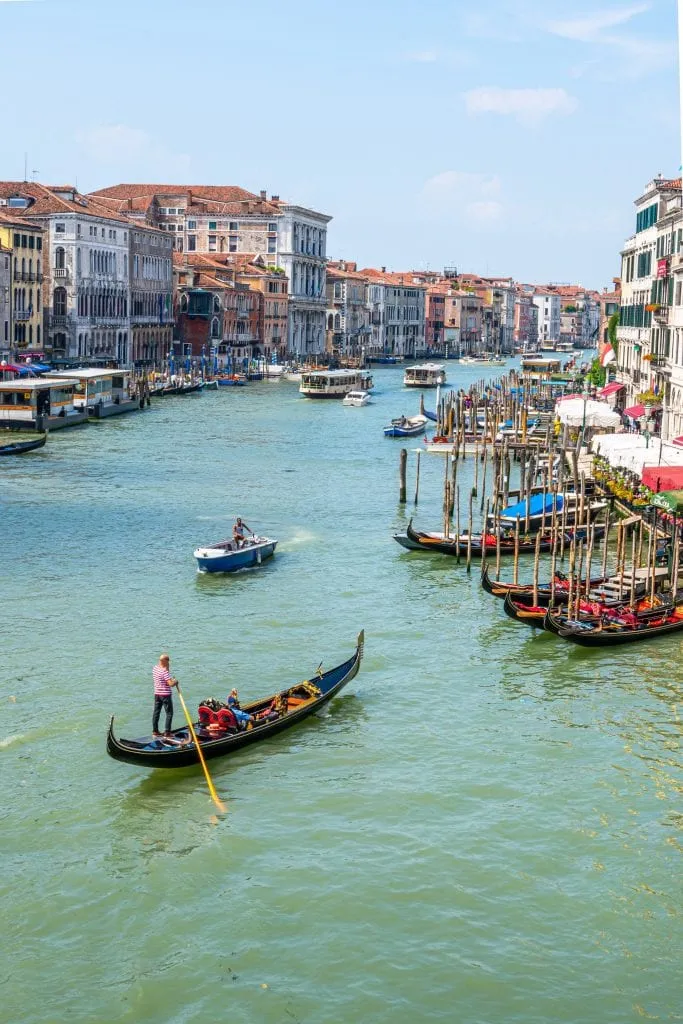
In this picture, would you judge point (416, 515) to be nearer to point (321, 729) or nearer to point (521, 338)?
point (321, 729)

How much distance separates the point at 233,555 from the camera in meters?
25.4

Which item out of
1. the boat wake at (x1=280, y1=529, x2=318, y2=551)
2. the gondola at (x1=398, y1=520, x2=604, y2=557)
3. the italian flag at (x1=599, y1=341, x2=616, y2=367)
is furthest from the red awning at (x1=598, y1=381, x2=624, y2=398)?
the gondola at (x1=398, y1=520, x2=604, y2=557)

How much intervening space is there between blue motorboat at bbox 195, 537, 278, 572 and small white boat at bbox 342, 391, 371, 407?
43.8 m

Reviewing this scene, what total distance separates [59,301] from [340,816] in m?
62.0

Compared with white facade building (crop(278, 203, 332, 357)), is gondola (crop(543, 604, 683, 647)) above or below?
below

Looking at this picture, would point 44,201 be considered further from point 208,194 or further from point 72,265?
point 208,194

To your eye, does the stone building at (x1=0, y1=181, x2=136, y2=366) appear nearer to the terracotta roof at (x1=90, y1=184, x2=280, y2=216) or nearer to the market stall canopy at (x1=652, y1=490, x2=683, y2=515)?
the terracotta roof at (x1=90, y1=184, x2=280, y2=216)

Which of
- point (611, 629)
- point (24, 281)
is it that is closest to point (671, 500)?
point (611, 629)

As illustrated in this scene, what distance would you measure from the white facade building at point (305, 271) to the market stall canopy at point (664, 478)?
79817 mm

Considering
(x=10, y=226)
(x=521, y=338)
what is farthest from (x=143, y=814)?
(x=521, y=338)

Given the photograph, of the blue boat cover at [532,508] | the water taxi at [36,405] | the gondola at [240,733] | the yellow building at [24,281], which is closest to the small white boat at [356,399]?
the yellow building at [24,281]

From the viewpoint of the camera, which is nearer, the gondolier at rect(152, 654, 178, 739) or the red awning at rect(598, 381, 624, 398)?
the gondolier at rect(152, 654, 178, 739)

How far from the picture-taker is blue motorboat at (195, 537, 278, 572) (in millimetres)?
25250

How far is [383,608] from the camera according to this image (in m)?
23.1
